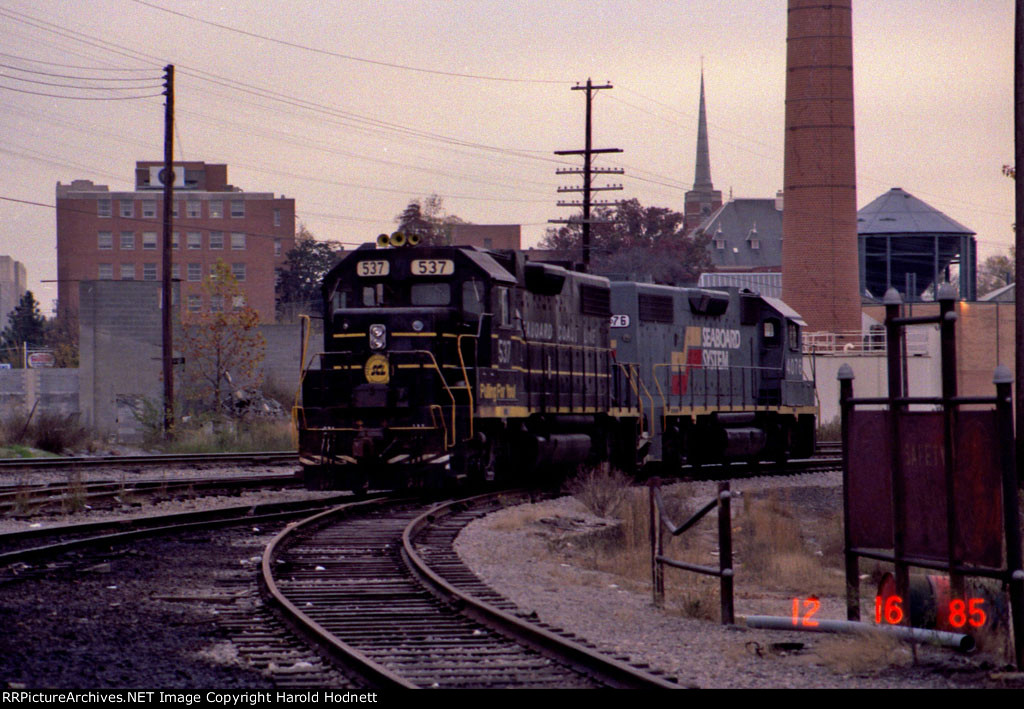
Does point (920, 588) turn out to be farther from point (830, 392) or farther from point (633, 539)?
point (830, 392)

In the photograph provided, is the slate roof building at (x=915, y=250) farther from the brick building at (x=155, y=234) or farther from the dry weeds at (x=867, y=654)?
the dry weeds at (x=867, y=654)

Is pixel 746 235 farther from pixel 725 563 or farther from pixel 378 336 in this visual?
pixel 725 563

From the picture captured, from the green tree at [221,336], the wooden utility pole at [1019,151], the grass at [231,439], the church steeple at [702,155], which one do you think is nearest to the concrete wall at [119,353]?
the green tree at [221,336]

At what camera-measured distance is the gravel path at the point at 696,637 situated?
23.6 ft

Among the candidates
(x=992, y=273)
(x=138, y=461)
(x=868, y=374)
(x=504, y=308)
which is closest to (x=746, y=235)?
(x=992, y=273)

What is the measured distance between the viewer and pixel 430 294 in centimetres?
1745

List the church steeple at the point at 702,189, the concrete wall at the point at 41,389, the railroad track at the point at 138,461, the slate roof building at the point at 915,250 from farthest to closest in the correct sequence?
the church steeple at the point at 702,189 → the slate roof building at the point at 915,250 → the concrete wall at the point at 41,389 → the railroad track at the point at 138,461

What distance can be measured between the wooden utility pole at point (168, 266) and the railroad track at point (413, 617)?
1817cm

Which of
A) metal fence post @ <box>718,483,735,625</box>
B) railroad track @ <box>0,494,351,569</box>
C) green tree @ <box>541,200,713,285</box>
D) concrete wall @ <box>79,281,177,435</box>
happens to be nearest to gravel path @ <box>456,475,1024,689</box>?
metal fence post @ <box>718,483,735,625</box>

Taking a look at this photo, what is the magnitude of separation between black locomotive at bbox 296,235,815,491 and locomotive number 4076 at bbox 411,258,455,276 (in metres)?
0.02

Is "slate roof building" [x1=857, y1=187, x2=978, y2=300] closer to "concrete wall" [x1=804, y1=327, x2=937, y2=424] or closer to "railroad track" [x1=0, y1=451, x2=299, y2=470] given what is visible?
"concrete wall" [x1=804, y1=327, x2=937, y2=424]

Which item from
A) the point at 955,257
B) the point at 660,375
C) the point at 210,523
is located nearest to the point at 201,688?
the point at 210,523

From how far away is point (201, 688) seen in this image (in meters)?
6.64

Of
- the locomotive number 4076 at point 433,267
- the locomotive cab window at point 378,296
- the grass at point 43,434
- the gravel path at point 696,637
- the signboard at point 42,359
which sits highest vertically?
the signboard at point 42,359
